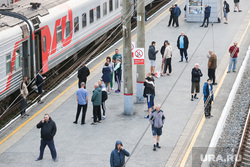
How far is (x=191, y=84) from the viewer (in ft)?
78.7

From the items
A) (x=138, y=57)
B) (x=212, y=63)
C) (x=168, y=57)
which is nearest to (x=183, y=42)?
(x=168, y=57)


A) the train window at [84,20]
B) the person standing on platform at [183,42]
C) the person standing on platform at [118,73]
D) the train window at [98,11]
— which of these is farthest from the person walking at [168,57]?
the train window at [98,11]

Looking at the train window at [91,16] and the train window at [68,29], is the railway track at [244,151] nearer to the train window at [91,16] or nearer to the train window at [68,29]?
the train window at [68,29]

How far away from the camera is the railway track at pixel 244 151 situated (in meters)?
16.5

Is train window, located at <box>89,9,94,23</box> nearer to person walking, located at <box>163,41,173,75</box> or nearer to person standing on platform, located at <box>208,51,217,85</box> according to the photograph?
person walking, located at <box>163,41,173,75</box>

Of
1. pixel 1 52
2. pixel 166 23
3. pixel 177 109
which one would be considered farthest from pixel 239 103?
pixel 166 23

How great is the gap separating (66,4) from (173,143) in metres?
10.1

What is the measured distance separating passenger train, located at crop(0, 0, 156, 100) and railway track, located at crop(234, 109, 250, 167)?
8.31 metres

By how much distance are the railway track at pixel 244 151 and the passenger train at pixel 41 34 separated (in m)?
8.31

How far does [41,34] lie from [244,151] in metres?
9.56

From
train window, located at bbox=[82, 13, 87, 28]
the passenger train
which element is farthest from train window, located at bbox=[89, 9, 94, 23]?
train window, located at bbox=[82, 13, 87, 28]

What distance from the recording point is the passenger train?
21.0 meters

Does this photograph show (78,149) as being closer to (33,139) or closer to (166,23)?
(33,139)

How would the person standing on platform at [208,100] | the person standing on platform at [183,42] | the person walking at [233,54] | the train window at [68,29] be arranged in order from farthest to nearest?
1. the person standing on platform at [183,42]
2. the train window at [68,29]
3. the person walking at [233,54]
4. the person standing on platform at [208,100]
